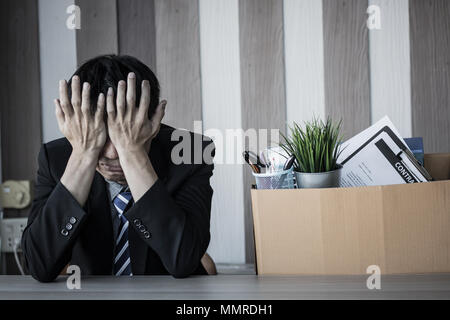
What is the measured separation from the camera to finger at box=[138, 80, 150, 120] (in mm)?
1081

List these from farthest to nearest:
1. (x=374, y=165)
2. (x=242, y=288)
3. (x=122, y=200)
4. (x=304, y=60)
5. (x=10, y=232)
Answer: (x=10, y=232) < (x=304, y=60) < (x=122, y=200) < (x=374, y=165) < (x=242, y=288)

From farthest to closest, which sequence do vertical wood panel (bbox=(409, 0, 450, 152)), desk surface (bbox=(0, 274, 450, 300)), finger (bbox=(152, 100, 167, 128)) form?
vertical wood panel (bbox=(409, 0, 450, 152)) → finger (bbox=(152, 100, 167, 128)) → desk surface (bbox=(0, 274, 450, 300))

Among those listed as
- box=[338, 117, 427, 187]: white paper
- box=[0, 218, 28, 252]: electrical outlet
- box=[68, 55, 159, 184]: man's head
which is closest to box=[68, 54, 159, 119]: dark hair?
box=[68, 55, 159, 184]: man's head

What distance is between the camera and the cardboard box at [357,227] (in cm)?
84

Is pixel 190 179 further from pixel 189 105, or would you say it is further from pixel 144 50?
pixel 144 50

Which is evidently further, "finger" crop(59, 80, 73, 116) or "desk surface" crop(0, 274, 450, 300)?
"finger" crop(59, 80, 73, 116)

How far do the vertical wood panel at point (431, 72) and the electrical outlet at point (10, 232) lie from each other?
1.84 m

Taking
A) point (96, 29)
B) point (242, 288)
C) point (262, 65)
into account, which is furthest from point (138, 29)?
point (242, 288)

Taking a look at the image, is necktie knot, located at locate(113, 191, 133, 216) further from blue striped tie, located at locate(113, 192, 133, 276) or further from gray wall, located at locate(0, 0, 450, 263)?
gray wall, located at locate(0, 0, 450, 263)

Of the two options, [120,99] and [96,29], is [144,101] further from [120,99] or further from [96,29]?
[96,29]

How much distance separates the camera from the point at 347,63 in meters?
1.94

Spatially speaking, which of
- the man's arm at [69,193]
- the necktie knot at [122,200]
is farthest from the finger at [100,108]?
the necktie knot at [122,200]

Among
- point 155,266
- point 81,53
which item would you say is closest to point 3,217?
point 81,53

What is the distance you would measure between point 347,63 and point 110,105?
48.8 inches
